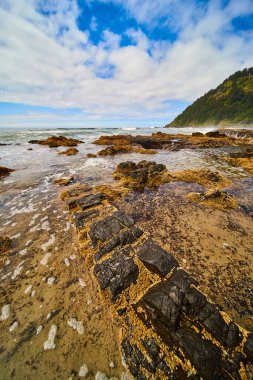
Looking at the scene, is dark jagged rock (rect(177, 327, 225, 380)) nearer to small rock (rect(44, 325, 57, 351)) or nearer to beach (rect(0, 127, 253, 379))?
beach (rect(0, 127, 253, 379))

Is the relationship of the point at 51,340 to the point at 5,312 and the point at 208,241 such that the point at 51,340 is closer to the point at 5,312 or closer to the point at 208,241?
the point at 5,312

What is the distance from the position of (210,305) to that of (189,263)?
Answer: 1.07 metres

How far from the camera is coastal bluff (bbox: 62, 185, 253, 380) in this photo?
2.11m

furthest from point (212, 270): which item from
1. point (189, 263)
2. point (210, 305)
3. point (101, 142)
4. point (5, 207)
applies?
point (101, 142)

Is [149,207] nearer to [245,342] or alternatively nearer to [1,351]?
[245,342]

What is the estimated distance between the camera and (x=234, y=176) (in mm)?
9391

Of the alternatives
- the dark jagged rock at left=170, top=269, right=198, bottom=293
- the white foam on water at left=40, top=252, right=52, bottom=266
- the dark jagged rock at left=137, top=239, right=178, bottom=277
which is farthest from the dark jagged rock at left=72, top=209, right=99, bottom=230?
the dark jagged rock at left=170, top=269, right=198, bottom=293

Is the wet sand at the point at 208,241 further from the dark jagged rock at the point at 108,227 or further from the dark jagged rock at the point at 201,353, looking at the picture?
the dark jagged rock at the point at 201,353

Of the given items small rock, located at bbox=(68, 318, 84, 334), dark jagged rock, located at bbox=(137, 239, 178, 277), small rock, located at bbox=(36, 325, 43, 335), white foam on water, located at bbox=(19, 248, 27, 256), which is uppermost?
dark jagged rock, located at bbox=(137, 239, 178, 277)

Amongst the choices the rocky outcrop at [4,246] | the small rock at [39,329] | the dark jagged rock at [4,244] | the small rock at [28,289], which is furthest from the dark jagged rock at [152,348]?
the dark jagged rock at [4,244]

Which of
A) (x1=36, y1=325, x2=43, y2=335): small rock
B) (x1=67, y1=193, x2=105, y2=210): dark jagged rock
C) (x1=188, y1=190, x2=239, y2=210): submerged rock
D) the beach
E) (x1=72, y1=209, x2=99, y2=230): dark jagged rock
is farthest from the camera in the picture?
(x1=67, y1=193, x2=105, y2=210): dark jagged rock

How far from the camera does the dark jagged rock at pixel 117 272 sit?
3.11 meters

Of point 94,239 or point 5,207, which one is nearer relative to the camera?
point 94,239

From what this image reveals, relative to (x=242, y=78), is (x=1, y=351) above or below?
below
